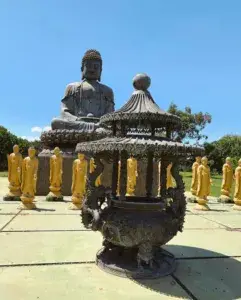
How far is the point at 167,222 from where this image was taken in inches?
139

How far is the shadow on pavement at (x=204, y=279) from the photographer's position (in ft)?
9.59

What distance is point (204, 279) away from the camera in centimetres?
326

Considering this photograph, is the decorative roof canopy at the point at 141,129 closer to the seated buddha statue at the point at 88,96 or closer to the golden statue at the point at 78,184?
the golden statue at the point at 78,184

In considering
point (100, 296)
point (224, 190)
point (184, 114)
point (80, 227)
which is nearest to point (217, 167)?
point (184, 114)

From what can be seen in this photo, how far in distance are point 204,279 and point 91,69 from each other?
9.35m

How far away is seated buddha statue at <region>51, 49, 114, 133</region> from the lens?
431 inches

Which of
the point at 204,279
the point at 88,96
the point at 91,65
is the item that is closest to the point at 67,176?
the point at 88,96

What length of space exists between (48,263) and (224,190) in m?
7.58

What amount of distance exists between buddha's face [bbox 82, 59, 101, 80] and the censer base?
8.57 metres

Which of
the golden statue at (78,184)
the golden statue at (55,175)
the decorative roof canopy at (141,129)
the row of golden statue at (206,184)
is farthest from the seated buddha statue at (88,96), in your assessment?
the decorative roof canopy at (141,129)

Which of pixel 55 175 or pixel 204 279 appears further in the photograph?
pixel 55 175

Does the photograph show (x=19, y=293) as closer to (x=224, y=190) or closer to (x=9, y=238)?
(x=9, y=238)

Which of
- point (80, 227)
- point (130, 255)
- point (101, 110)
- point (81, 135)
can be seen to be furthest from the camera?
point (101, 110)

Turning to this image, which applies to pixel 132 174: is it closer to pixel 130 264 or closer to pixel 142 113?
pixel 130 264
